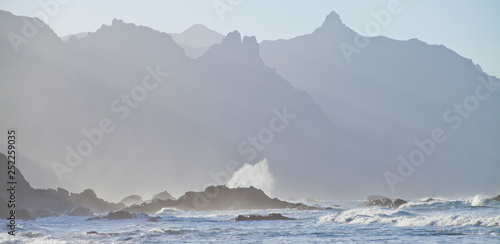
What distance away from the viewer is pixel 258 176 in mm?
179000

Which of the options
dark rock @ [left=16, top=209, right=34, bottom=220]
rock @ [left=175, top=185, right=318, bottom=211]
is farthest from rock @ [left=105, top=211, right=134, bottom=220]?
rock @ [left=175, top=185, right=318, bottom=211]

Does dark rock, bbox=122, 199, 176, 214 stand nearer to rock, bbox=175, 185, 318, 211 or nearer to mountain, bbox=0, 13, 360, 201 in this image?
rock, bbox=175, 185, 318, 211

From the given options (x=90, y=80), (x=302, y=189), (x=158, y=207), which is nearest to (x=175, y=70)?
(x=90, y=80)

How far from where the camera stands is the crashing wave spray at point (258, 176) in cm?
16888

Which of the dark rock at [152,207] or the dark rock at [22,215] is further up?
the dark rock at [152,207]

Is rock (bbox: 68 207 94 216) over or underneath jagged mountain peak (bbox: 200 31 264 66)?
underneath

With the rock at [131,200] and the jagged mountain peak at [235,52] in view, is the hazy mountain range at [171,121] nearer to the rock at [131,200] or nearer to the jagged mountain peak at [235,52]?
the jagged mountain peak at [235,52]

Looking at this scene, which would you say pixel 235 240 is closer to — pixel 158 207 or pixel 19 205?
pixel 19 205

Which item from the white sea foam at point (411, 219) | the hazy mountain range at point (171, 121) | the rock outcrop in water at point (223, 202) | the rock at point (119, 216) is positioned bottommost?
the white sea foam at point (411, 219)

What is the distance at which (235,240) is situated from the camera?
27016mm

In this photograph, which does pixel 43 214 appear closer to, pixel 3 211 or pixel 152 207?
pixel 3 211

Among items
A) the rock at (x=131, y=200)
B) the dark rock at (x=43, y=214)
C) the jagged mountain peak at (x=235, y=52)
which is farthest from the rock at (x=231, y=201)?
the jagged mountain peak at (x=235, y=52)

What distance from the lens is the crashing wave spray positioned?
168875 mm

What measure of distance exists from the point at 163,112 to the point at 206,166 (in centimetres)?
2781
